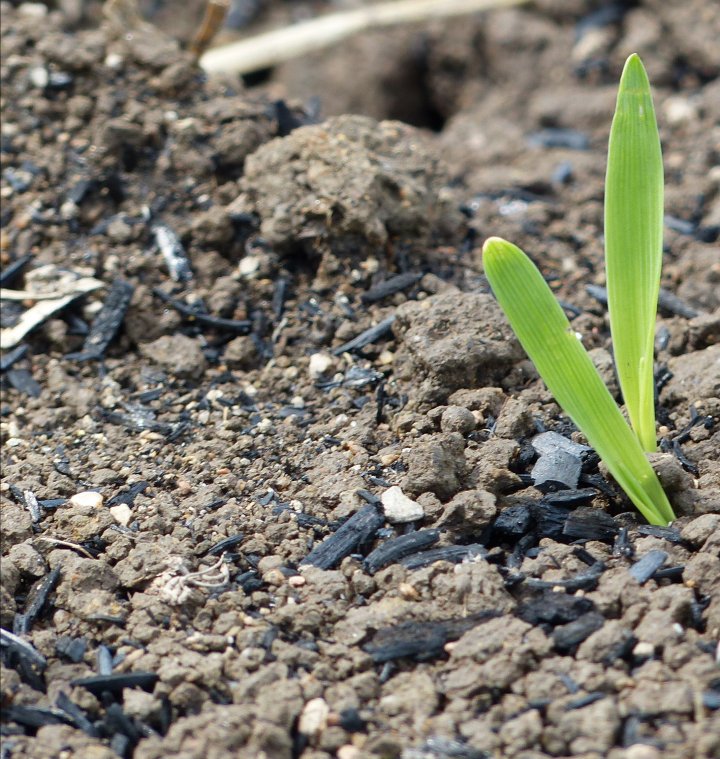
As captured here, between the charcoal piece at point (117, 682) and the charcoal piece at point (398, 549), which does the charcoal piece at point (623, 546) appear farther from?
the charcoal piece at point (117, 682)

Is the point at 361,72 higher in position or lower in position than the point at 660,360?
higher

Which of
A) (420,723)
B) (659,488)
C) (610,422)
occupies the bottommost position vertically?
(420,723)

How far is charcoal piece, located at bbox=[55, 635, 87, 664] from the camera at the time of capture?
1.58 metres

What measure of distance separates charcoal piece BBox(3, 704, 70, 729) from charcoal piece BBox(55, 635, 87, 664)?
10 cm

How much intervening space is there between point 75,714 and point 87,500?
0.47 m

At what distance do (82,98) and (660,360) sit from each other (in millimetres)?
1697

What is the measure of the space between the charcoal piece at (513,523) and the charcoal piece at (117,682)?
64 centimetres

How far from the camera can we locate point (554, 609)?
155 centimetres

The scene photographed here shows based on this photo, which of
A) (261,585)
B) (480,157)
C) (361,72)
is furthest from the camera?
(361,72)

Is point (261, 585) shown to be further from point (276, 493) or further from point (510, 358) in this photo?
point (510, 358)

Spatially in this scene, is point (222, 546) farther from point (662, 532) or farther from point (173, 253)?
point (173, 253)

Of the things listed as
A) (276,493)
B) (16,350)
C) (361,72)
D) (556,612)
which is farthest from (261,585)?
(361,72)

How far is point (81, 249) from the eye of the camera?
7.99 ft

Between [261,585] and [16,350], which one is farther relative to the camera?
[16,350]
